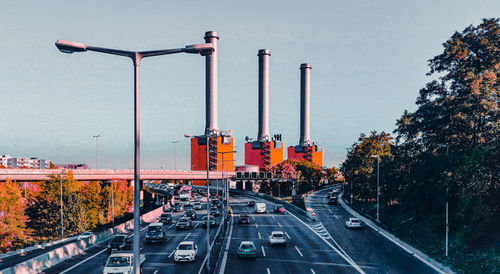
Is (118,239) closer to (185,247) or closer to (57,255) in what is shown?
(57,255)

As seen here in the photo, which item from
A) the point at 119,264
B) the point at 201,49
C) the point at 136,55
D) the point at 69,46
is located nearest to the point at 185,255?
the point at 119,264

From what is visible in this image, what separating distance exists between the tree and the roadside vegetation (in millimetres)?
60286

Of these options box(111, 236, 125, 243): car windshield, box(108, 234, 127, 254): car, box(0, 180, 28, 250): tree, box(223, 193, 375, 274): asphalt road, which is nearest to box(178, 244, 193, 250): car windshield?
box(223, 193, 375, 274): asphalt road

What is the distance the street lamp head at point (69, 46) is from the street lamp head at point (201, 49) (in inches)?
116

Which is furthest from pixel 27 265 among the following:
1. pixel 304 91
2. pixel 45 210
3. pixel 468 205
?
pixel 304 91

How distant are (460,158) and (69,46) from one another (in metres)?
34.3

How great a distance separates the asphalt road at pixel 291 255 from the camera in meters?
30.8

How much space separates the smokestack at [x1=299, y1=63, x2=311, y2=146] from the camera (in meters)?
167

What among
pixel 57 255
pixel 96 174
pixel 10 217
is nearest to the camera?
pixel 57 255

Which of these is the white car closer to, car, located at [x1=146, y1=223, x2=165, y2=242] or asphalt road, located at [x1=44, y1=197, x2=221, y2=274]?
asphalt road, located at [x1=44, y1=197, x2=221, y2=274]

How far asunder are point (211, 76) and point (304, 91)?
42.8m

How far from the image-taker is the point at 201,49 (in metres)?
11.6

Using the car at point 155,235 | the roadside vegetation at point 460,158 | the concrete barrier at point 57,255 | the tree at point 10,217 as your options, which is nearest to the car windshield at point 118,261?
the concrete barrier at point 57,255

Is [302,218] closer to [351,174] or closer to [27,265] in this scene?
[351,174]
